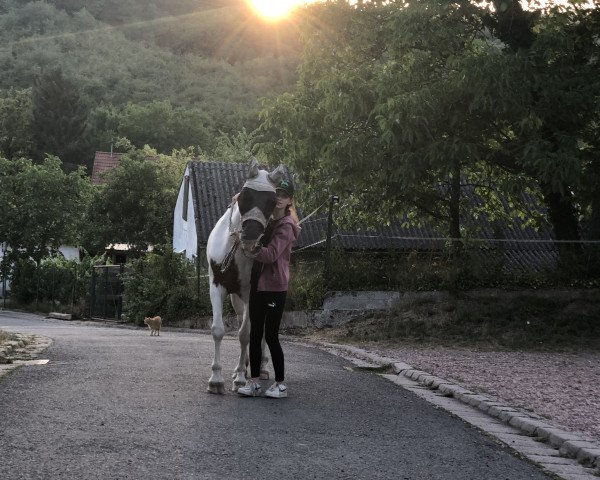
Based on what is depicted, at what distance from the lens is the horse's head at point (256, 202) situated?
768cm

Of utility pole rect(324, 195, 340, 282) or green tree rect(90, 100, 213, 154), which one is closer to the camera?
utility pole rect(324, 195, 340, 282)

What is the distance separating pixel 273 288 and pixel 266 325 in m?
0.38

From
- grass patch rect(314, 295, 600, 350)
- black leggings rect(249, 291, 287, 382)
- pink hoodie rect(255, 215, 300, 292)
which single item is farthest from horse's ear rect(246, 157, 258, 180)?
grass patch rect(314, 295, 600, 350)

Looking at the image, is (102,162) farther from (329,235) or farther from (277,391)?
(277,391)

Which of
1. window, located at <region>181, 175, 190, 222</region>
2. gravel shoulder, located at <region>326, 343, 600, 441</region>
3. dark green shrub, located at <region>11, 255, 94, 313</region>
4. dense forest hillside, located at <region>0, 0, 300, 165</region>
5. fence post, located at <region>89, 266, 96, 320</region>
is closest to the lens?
gravel shoulder, located at <region>326, 343, 600, 441</region>

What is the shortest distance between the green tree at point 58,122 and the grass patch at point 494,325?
67.2 m

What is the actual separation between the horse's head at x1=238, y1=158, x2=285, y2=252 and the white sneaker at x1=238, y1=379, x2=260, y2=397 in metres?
1.26

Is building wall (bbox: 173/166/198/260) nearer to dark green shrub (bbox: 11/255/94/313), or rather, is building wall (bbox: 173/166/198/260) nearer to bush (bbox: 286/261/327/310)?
dark green shrub (bbox: 11/255/94/313)

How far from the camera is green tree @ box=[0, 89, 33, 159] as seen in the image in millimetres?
80875

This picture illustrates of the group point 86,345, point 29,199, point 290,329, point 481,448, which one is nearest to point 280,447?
point 481,448

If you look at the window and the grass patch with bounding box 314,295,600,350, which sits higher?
the window

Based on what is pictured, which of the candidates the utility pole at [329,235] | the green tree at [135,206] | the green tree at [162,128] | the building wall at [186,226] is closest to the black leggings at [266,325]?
the utility pole at [329,235]

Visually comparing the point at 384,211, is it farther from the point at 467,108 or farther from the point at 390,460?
the point at 390,460

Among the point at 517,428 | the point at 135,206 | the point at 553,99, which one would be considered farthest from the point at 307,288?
the point at 135,206
